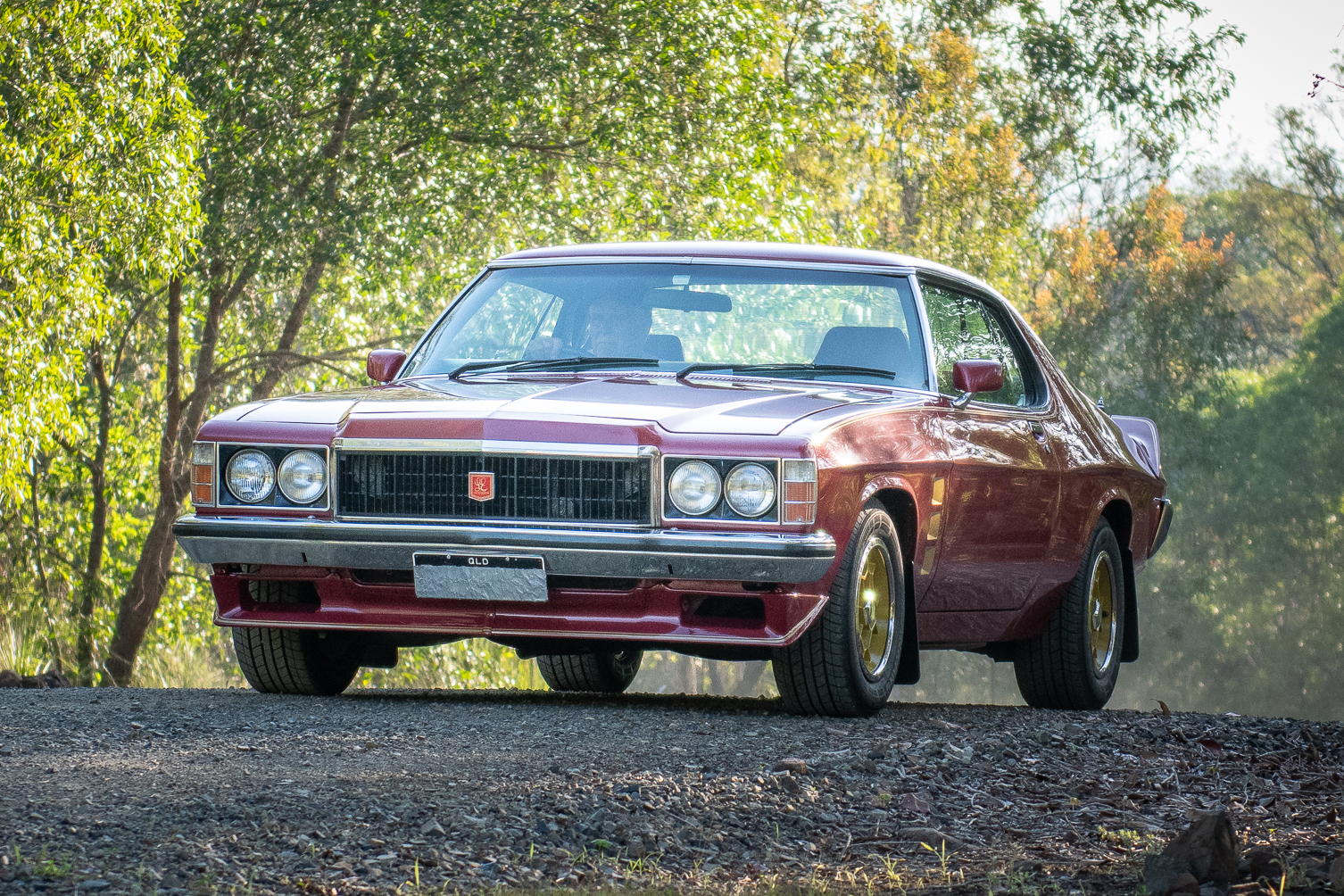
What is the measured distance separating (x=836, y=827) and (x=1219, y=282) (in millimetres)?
34849

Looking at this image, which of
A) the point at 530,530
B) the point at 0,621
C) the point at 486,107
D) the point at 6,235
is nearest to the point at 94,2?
the point at 6,235

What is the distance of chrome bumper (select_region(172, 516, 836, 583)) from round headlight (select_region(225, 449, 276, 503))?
0.09 metres

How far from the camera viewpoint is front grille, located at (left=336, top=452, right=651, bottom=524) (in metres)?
5.65

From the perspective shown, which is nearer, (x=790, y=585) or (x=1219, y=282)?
(x=790, y=585)

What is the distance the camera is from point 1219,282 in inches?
1454

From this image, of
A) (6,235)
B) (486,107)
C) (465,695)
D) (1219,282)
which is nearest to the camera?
(465,695)

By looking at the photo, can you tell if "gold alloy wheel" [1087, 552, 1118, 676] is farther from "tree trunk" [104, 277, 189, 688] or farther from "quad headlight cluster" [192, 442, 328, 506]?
"tree trunk" [104, 277, 189, 688]

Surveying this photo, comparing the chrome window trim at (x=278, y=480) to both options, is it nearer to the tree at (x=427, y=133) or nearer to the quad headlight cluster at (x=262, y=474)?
the quad headlight cluster at (x=262, y=474)

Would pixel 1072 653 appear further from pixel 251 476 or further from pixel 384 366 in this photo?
pixel 251 476

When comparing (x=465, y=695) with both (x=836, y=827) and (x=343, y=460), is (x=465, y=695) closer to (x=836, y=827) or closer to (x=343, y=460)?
(x=343, y=460)

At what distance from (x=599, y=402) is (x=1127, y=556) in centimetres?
364

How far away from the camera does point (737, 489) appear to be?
557 cm

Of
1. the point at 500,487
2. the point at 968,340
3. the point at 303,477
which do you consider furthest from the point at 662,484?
the point at 968,340

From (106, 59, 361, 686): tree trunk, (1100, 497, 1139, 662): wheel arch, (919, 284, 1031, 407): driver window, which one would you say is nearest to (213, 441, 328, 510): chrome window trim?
(919, 284, 1031, 407): driver window
